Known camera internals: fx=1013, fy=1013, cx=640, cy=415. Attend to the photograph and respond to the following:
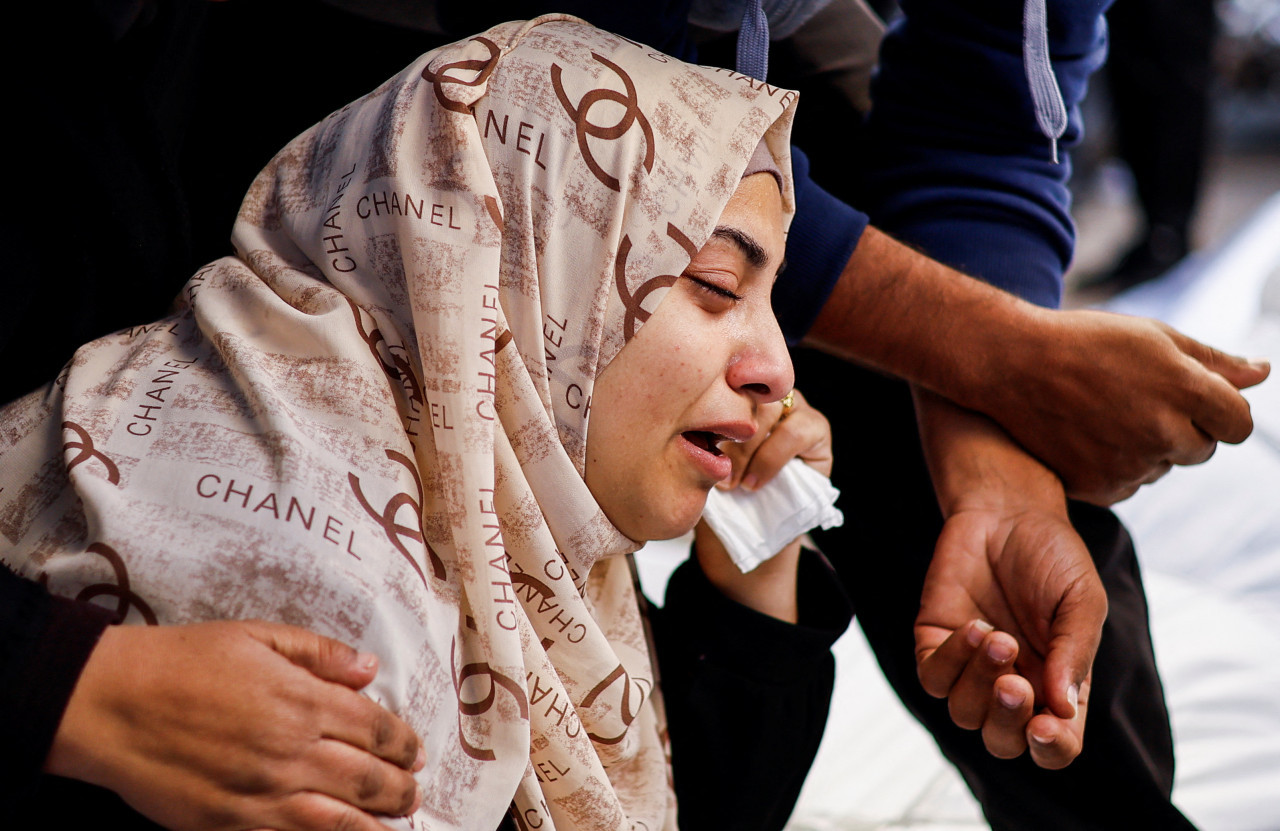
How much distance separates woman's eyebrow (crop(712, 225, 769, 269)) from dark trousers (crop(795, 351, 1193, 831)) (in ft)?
1.91

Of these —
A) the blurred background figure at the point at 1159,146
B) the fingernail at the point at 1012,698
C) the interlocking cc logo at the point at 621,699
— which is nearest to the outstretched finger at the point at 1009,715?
the fingernail at the point at 1012,698

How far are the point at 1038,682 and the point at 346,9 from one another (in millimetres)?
1036

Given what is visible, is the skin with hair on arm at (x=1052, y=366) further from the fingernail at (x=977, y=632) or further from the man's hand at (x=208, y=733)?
the man's hand at (x=208, y=733)

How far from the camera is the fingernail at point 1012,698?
910 mm

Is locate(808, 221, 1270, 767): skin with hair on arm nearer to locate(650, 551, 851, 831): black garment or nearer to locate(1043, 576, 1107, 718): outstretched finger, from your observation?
locate(1043, 576, 1107, 718): outstretched finger

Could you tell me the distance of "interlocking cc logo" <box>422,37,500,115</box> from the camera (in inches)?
32.9

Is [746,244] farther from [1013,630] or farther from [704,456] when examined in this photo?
[1013,630]

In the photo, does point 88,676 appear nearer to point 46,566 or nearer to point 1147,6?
point 46,566

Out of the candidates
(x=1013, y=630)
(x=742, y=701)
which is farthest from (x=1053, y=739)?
(x=742, y=701)

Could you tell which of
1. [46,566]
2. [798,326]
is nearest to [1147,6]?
[798,326]

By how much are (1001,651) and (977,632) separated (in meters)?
0.04

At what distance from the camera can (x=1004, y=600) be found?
1125 millimetres

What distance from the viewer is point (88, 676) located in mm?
625

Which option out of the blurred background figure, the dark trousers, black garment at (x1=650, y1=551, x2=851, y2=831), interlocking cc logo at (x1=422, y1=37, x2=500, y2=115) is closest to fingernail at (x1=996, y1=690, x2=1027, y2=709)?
black garment at (x1=650, y1=551, x2=851, y2=831)
